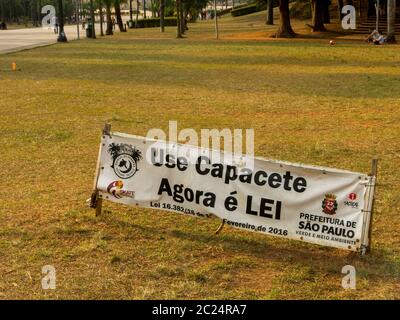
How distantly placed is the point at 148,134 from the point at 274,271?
6581 mm

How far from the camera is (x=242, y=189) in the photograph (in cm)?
635

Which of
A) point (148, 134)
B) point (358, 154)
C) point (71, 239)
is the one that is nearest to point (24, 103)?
point (148, 134)

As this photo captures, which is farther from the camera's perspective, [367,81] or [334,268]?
[367,81]

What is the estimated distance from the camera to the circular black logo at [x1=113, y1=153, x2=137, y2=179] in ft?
22.6

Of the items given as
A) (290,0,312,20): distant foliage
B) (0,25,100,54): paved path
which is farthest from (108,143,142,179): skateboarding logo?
(290,0,312,20): distant foliage

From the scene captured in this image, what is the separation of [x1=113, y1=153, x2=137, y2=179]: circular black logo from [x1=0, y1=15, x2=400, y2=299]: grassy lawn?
2.01 ft

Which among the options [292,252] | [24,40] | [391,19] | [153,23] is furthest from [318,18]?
[292,252]

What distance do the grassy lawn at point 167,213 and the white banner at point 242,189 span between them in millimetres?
341

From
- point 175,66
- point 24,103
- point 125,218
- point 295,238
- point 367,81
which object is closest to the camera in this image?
point 295,238

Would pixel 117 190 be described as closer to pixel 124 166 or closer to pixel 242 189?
pixel 124 166

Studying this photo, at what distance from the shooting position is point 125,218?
7375mm

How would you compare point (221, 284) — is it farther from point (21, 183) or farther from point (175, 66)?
point (175, 66)

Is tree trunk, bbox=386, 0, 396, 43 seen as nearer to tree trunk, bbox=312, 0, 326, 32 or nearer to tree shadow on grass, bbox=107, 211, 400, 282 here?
tree trunk, bbox=312, 0, 326, 32

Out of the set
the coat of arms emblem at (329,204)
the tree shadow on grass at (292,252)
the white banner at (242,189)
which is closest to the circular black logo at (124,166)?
the white banner at (242,189)
